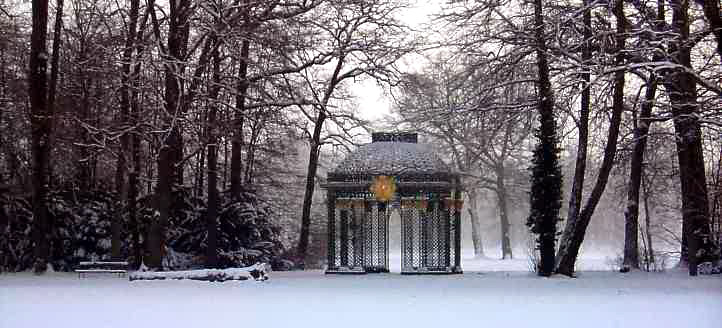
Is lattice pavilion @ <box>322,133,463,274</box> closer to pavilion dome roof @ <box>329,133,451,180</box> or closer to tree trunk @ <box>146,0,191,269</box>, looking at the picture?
pavilion dome roof @ <box>329,133,451,180</box>

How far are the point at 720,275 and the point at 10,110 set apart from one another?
1846 centimetres

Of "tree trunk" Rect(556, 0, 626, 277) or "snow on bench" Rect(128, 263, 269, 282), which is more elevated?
"tree trunk" Rect(556, 0, 626, 277)

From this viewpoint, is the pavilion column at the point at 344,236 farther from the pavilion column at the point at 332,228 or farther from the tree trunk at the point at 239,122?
the tree trunk at the point at 239,122

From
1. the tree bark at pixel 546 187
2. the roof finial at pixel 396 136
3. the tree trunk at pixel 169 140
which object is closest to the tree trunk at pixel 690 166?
the tree bark at pixel 546 187

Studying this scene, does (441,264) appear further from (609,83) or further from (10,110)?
(10,110)

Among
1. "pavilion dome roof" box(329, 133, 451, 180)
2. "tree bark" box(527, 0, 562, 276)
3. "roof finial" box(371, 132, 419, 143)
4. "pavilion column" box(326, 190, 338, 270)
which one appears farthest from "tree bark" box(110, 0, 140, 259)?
"tree bark" box(527, 0, 562, 276)

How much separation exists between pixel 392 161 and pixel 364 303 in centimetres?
816

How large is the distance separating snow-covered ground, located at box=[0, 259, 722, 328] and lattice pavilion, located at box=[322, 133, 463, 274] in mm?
2507

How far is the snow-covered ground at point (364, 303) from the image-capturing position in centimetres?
1073

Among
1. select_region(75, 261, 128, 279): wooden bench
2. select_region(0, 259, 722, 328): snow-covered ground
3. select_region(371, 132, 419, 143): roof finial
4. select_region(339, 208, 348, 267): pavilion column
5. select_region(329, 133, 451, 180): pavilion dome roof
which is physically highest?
select_region(371, 132, 419, 143): roof finial

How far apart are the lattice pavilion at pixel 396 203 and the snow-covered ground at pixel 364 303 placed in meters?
2.51

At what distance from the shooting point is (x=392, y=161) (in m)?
20.8

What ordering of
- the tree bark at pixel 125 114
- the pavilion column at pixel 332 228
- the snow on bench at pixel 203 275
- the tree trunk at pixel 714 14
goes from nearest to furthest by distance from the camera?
the tree trunk at pixel 714 14 < the snow on bench at pixel 203 275 < the tree bark at pixel 125 114 < the pavilion column at pixel 332 228

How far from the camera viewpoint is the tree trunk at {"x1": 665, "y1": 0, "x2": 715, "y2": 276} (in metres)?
17.8
